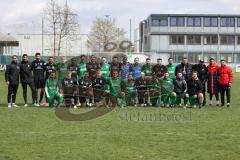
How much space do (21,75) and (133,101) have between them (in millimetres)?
4221

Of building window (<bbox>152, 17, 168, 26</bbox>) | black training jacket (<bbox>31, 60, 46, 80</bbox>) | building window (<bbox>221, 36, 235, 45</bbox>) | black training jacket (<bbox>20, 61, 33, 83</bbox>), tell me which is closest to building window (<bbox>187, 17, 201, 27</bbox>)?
building window (<bbox>152, 17, 168, 26</bbox>)

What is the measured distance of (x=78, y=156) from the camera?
8844 mm

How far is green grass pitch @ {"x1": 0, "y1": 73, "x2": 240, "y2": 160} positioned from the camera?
29.7 ft

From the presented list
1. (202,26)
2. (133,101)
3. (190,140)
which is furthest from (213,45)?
(190,140)

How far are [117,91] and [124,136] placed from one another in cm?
713

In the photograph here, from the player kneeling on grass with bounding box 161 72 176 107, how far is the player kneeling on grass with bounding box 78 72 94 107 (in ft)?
8.76

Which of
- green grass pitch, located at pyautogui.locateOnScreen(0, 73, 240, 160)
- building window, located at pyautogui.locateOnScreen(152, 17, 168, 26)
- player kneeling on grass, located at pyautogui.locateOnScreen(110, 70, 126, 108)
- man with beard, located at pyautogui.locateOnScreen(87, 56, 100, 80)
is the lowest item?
green grass pitch, located at pyautogui.locateOnScreen(0, 73, 240, 160)

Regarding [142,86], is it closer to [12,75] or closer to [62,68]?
→ [62,68]

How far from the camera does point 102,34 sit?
7456 centimetres

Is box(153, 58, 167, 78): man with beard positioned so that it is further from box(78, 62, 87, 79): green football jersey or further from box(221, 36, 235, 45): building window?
box(221, 36, 235, 45): building window

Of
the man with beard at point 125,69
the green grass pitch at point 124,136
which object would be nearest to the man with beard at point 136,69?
the man with beard at point 125,69

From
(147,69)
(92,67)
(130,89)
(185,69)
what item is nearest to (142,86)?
Answer: (130,89)

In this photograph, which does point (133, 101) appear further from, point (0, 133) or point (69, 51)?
point (69, 51)

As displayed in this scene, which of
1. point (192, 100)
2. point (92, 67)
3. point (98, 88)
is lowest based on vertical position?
point (192, 100)
